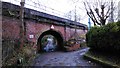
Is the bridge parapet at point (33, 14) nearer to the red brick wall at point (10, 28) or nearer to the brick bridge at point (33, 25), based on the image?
the brick bridge at point (33, 25)

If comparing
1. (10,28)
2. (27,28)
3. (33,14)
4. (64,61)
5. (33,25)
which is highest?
(33,14)

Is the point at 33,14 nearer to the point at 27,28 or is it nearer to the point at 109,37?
the point at 27,28

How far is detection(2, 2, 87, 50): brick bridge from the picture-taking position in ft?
33.9

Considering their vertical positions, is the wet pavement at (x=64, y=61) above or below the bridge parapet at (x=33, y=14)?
below

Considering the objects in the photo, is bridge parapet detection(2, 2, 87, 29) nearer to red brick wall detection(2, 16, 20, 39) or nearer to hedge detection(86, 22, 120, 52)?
red brick wall detection(2, 16, 20, 39)

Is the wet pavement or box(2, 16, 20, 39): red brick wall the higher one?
box(2, 16, 20, 39): red brick wall

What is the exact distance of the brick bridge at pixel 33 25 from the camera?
10320 mm

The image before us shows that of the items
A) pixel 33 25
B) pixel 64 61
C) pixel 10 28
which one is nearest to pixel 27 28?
pixel 33 25

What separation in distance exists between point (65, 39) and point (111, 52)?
1107 cm

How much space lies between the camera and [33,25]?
13.9 m

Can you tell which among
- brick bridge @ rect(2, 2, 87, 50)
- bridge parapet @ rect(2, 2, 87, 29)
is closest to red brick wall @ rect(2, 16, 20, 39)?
brick bridge @ rect(2, 2, 87, 50)

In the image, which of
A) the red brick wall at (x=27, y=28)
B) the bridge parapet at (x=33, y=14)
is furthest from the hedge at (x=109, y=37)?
the bridge parapet at (x=33, y=14)

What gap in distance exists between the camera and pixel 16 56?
917 centimetres

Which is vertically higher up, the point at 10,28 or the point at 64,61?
the point at 10,28
